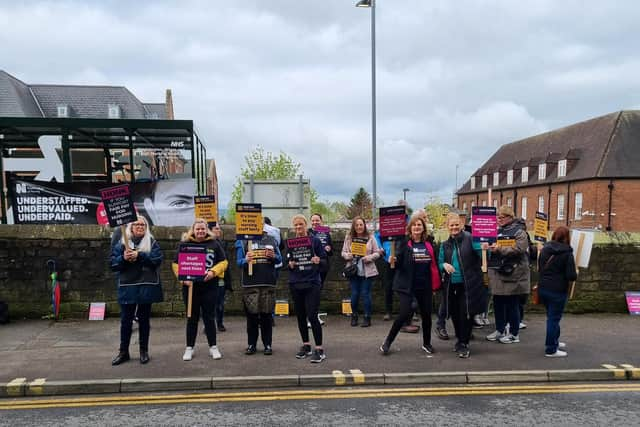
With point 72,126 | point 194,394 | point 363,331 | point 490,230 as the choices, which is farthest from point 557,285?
point 72,126

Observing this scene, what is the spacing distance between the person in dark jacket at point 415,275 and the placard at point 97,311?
517 centimetres

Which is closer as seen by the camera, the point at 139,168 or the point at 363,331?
the point at 363,331

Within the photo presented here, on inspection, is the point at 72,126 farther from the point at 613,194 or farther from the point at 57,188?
the point at 613,194

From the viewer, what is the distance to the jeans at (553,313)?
564cm

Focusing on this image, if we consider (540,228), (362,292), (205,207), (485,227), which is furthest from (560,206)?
(205,207)

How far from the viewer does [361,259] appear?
293 inches

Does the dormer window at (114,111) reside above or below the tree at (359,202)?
above

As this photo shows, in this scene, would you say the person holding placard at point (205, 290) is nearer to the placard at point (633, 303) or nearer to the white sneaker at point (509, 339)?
the white sneaker at point (509, 339)

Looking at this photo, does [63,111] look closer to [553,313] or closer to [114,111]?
[114,111]

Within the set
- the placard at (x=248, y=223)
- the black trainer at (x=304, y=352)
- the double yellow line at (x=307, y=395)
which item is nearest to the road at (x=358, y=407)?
the double yellow line at (x=307, y=395)

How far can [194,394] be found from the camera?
470 centimetres

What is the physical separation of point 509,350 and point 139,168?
13601mm

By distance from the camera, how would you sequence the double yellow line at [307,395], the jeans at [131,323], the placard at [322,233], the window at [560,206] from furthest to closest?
the window at [560,206], the placard at [322,233], the jeans at [131,323], the double yellow line at [307,395]

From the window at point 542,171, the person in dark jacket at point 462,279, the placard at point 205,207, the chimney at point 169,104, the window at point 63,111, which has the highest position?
the chimney at point 169,104
